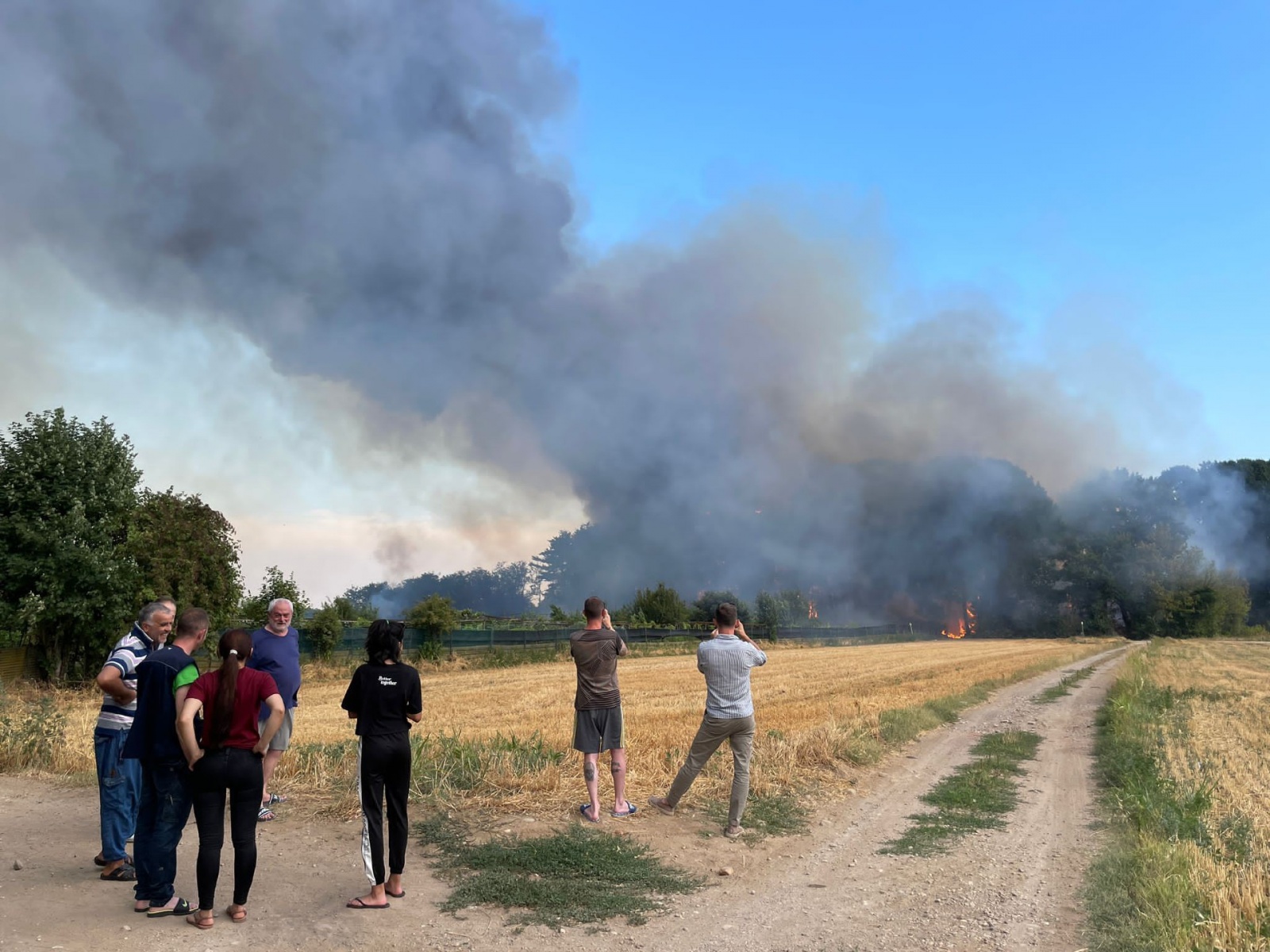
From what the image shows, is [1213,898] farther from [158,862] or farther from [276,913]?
[158,862]

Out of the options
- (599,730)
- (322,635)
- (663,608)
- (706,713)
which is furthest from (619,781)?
(663,608)

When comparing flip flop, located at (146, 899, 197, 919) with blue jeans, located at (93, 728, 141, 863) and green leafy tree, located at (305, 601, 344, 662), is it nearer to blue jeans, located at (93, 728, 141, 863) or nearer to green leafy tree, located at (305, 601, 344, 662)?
blue jeans, located at (93, 728, 141, 863)

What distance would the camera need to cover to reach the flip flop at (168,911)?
5766 millimetres

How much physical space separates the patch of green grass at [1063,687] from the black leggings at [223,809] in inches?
819

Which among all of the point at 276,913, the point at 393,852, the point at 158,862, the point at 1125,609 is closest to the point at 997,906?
the point at 393,852

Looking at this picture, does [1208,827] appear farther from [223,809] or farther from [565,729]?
[565,729]

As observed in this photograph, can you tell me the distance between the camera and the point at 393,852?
20.2ft

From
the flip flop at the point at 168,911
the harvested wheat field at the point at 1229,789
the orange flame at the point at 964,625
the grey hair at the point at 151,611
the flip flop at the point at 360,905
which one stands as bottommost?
the orange flame at the point at 964,625

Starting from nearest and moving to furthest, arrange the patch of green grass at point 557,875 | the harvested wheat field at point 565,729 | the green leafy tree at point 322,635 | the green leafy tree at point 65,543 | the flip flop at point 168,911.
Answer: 1. the flip flop at point 168,911
2. the patch of green grass at point 557,875
3. the harvested wheat field at point 565,729
4. the green leafy tree at point 65,543
5. the green leafy tree at point 322,635

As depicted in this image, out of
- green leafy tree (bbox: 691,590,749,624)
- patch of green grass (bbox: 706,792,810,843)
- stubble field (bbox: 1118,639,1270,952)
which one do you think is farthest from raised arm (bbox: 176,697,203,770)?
green leafy tree (bbox: 691,590,749,624)

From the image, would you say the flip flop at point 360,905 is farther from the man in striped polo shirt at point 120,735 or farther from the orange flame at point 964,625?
the orange flame at point 964,625

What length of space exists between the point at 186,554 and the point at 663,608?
38267 mm

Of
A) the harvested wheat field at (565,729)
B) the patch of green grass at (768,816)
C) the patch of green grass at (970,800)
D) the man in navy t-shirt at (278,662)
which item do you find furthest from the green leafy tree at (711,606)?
the man in navy t-shirt at (278,662)

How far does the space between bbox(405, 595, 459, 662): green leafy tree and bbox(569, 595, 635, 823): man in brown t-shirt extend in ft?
88.5
